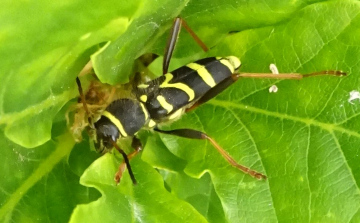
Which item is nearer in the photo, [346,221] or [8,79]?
[8,79]

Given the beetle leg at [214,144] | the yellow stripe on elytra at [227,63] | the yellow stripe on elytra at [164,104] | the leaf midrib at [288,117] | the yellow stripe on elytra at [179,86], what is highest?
the yellow stripe on elytra at [227,63]

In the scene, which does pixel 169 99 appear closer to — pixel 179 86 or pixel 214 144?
pixel 179 86

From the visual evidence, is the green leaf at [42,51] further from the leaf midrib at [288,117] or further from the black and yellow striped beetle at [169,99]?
the leaf midrib at [288,117]

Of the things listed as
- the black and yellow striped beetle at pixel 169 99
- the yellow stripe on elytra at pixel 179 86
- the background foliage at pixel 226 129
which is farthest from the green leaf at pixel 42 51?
the yellow stripe on elytra at pixel 179 86

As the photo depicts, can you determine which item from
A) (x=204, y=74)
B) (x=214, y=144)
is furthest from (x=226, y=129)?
(x=204, y=74)

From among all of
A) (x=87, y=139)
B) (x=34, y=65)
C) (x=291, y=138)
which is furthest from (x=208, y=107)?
(x=34, y=65)

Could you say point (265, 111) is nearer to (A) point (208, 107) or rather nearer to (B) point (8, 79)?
(A) point (208, 107)

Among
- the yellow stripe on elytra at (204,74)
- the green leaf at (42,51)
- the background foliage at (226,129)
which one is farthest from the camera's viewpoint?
the yellow stripe on elytra at (204,74)
